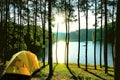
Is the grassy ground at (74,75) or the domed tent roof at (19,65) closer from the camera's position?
the domed tent roof at (19,65)

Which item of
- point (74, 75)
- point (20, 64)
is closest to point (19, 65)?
point (20, 64)

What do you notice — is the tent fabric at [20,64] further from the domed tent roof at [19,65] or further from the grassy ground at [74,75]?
the grassy ground at [74,75]

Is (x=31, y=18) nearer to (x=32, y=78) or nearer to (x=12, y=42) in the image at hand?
(x=12, y=42)

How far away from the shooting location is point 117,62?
33.4 feet

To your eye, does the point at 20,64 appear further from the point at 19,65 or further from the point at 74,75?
the point at 74,75

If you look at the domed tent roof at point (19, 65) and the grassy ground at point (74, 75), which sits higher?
the domed tent roof at point (19, 65)

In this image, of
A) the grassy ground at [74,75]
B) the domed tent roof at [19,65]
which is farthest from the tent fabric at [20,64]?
the grassy ground at [74,75]

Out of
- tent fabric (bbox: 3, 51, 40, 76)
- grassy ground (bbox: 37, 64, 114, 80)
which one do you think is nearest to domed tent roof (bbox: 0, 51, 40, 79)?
tent fabric (bbox: 3, 51, 40, 76)

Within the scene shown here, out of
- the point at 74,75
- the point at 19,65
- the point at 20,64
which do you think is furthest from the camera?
Answer: the point at 74,75

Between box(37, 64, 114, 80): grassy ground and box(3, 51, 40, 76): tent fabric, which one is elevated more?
box(3, 51, 40, 76): tent fabric

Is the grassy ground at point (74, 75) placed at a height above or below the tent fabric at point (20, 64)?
below

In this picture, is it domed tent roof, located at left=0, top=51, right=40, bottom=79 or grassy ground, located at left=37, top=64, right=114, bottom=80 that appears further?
grassy ground, located at left=37, top=64, right=114, bottom=80

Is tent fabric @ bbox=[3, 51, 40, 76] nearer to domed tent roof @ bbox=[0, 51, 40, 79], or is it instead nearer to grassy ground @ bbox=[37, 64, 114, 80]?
domed tent roof @ bbox=[0, 51, 40, 79]

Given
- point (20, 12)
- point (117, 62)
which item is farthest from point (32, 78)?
point (20, 12)
